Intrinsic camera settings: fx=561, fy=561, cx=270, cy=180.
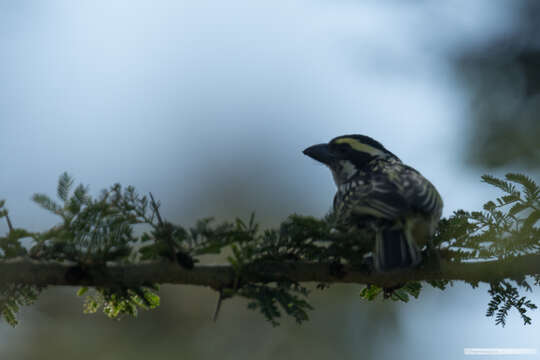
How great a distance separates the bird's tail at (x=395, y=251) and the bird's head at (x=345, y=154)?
1.88 metres

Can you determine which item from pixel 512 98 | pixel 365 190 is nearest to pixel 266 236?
pixel 365 190

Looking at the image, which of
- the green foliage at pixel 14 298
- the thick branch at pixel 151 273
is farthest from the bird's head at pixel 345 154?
the green foliage at pixel 14 298

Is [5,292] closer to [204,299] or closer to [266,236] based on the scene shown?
[266,236]

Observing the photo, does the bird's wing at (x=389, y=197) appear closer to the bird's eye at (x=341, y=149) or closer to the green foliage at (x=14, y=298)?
the bird's eye at (x=341, y=149)

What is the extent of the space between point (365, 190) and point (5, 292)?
7.59 feet

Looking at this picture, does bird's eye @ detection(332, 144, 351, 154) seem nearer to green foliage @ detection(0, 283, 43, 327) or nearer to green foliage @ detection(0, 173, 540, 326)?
green foliage @ detection(0, 173, 540, 326)

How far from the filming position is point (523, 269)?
3084 millimetres

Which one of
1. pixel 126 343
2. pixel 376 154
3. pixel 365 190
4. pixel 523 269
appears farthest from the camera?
pixel 126 343

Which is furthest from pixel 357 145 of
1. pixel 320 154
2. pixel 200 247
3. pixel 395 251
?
pixel 200 247

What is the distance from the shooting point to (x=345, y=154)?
5.36 metres

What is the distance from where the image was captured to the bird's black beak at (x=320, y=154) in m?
5.36

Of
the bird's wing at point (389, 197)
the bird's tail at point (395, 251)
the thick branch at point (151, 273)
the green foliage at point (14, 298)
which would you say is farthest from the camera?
the bird's wing at point (389, 197)

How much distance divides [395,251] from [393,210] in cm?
47

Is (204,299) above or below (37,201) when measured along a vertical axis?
below
